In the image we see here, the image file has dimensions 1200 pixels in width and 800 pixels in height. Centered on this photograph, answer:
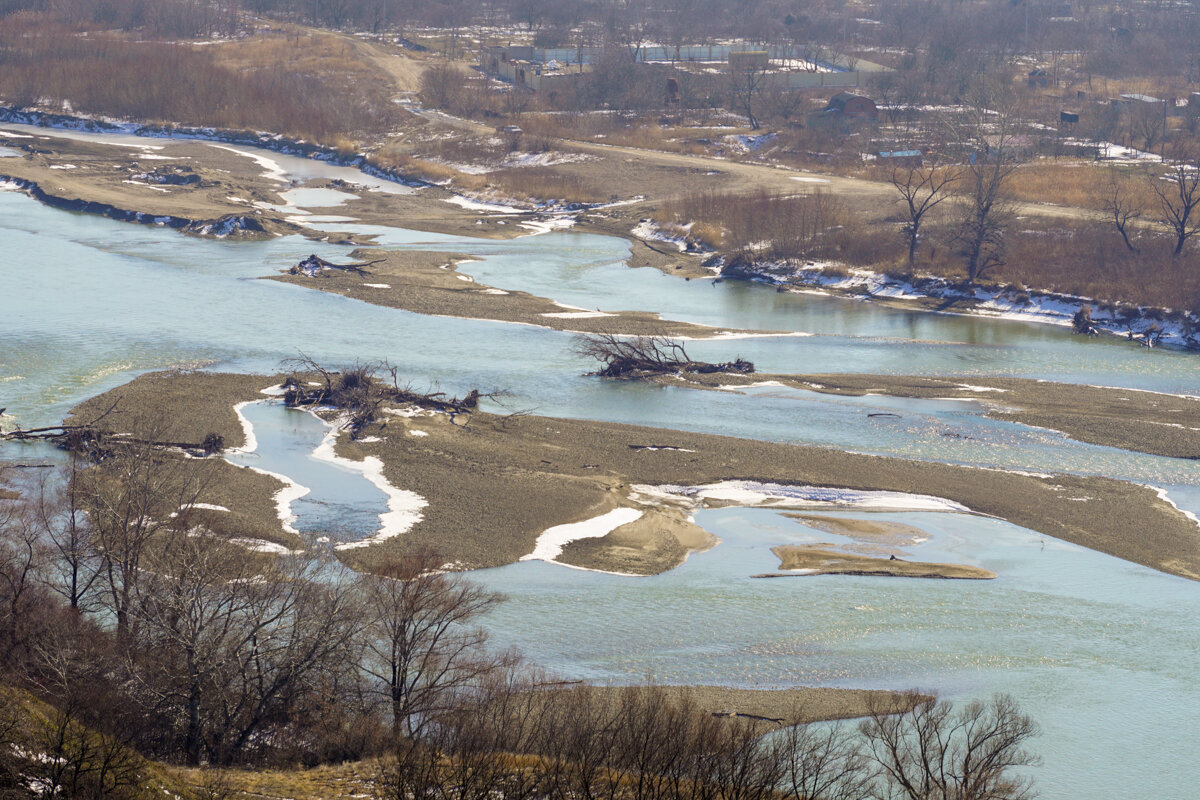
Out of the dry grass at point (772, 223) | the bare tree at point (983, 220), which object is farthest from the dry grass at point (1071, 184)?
the dry grass at point (772, 223)

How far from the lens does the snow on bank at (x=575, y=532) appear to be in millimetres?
32531

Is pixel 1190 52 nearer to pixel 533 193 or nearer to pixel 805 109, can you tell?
pixel 805 109

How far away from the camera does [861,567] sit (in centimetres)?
3216

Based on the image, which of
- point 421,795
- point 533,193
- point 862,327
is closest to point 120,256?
point 533,193

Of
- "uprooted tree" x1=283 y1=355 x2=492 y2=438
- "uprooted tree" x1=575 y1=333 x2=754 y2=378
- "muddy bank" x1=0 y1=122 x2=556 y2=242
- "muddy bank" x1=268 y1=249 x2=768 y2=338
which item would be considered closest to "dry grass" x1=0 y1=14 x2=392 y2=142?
"muddy bank" x1=0 y1=122 x2=556 y2=242

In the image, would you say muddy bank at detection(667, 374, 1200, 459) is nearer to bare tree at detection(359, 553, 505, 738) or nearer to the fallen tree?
the fallen tree

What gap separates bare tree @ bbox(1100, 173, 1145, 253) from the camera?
67062mm

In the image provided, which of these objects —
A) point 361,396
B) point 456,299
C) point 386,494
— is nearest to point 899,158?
point 456,299

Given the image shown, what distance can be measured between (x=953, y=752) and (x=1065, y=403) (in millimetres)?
28155

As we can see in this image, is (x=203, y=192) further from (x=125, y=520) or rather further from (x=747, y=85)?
(x=125, y=520)

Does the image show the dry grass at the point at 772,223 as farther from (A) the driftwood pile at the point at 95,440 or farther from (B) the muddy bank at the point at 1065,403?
(A) the driftwood pile at the point at 95,440

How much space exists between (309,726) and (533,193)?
71.7m

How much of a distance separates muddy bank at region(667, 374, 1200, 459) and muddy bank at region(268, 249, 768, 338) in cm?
869

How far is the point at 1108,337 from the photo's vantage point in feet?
194
